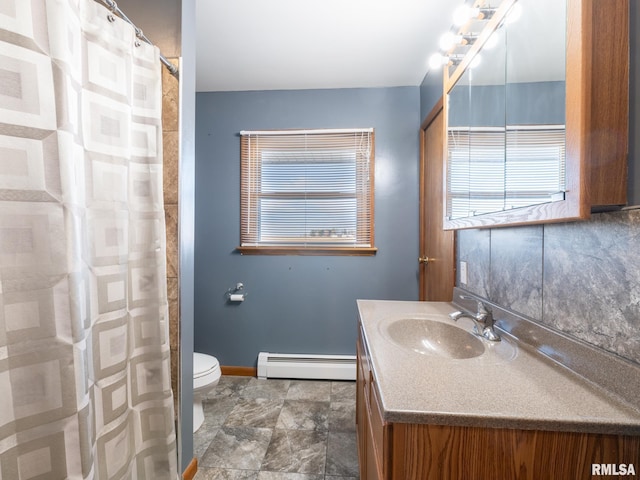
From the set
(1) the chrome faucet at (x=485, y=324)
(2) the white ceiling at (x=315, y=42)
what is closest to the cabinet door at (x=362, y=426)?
(1) the chrome faucet at (x=485, y=324)

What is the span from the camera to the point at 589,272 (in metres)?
0.75

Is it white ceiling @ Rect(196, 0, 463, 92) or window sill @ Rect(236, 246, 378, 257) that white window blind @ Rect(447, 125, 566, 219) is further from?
window sill @ Rect(236, 246, 378, 257)

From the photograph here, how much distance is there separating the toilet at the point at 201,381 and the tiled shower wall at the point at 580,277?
1682mm

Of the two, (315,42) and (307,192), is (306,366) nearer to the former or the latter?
(307,192)

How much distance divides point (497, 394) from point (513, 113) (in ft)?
2.83

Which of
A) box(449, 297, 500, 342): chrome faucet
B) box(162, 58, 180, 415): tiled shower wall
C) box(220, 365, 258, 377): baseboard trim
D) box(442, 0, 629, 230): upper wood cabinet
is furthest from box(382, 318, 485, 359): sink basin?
box(220, 365, 258, 377): baseboard trim

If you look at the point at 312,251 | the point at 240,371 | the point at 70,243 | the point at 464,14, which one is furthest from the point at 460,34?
the point at 240,371

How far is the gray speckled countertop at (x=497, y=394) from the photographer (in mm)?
569

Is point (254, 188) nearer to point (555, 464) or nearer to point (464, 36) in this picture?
point (464, 36)

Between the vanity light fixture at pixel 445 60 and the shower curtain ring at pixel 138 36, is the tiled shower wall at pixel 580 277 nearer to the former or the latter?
the vanity light fixture at pixel 445 60

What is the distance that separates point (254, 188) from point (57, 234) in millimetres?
1828

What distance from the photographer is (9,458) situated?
0.64 m

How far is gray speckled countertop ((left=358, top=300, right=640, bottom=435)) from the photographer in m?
0.57

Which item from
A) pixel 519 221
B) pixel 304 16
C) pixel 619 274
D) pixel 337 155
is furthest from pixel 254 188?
pixel 619 274
